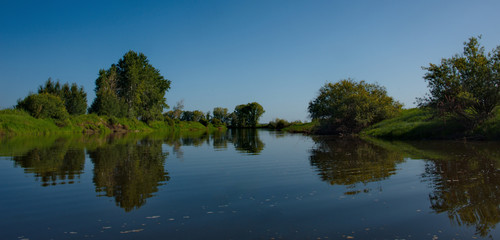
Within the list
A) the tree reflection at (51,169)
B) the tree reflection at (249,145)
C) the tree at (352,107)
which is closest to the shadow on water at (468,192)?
the tree reflection at (51,169)

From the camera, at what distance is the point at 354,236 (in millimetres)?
5043

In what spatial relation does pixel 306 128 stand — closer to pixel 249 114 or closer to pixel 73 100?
pixel 73 100

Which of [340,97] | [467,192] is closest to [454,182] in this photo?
[467,192]

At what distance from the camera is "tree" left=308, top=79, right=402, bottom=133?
42062mm

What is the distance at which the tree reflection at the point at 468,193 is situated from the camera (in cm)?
575

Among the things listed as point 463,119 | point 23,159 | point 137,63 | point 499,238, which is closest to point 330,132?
point 463,119

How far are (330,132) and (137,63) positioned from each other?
48256mm

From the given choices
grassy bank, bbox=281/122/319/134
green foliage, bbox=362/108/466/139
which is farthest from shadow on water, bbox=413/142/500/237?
grassy bank, bbox=281/122/319/134

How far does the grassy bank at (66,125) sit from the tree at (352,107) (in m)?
37.9

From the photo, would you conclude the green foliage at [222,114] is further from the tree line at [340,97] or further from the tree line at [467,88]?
the tree line at [467,88]

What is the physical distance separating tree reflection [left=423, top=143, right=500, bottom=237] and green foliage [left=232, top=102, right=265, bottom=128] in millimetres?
128085

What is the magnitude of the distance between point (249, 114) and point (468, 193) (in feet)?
443

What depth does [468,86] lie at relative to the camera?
26.4 metres

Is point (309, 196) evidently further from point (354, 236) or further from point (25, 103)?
point (25, 103)
